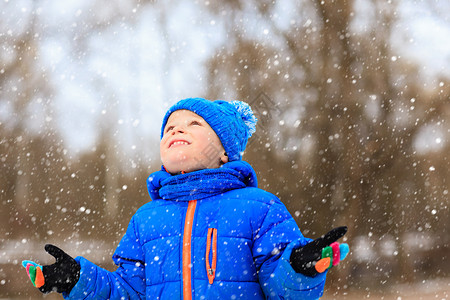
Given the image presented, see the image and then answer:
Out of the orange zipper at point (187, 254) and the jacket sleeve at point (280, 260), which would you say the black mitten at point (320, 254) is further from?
the orange zipper at point (187, 254)

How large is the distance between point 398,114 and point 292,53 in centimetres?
112

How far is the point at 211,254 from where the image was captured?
1.35 metres

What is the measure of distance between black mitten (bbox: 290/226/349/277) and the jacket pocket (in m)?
0.21

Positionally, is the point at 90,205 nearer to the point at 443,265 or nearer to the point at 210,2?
the point at 210,2

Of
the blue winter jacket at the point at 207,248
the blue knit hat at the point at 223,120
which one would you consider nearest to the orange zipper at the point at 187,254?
the blue winter jacket at the point at 207,248

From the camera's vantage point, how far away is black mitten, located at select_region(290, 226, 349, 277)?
44.3 inches

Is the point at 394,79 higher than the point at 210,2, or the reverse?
the point at 210,2

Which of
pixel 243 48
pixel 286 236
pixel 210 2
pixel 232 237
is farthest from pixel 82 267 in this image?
pixel 210 2

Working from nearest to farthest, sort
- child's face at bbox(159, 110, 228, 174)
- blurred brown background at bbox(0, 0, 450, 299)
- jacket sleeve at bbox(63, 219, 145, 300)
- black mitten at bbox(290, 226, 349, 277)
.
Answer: black mitten at bbox(290, 226, 349, 277), jacket sleeve at bbox(63, 219, 145, 300), child's face at bbox(159, 110, 228, 174), blurred brown background at bbox(0, 0, 450, 299)

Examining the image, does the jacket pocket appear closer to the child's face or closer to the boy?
the boy

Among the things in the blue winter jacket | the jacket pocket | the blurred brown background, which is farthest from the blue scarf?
the blurred brown background

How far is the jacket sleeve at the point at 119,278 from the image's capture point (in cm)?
137

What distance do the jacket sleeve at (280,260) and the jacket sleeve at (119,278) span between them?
0.32 m

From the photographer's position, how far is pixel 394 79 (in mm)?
5121
